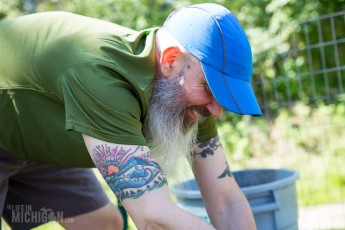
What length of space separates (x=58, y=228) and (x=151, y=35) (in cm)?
241

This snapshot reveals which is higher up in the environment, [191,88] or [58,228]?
[191,88]

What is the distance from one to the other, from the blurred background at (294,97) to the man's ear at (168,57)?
7.56 feet

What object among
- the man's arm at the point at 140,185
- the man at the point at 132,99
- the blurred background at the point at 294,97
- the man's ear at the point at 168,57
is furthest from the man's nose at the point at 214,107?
the blurred background at the point at 294,97

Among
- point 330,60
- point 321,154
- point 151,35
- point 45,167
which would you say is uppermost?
point 151,35

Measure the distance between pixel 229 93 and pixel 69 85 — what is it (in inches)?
20.6

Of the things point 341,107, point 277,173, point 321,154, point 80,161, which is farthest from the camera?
point 341,107

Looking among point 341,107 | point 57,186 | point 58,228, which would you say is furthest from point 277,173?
point 341,107

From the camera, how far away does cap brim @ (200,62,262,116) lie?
2.08 meters

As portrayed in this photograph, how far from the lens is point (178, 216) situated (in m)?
1.99

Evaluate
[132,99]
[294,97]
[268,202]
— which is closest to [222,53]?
[132,99]

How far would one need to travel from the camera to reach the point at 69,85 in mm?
1984

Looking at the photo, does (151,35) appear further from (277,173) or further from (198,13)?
(277,173)

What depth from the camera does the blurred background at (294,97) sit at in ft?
15.3

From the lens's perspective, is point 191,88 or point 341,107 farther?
point 341,107
